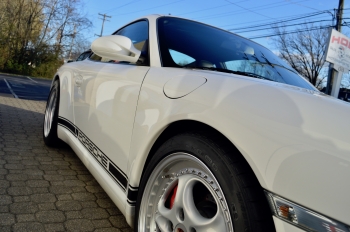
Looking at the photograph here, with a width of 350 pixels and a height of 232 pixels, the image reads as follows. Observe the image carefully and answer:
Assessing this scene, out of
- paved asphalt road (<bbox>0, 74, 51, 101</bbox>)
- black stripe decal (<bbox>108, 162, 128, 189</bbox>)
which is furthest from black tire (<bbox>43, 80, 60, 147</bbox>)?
paved asphalt road (<bbox>0, 74, 51, 101</bbox>)

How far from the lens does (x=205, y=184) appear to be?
1.22 meters

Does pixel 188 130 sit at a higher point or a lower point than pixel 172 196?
higher

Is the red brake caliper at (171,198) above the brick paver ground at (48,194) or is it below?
above

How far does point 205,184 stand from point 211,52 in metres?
1.13

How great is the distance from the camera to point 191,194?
1.33m

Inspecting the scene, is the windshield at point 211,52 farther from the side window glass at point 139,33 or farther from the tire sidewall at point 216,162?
the tire sidewall at point 216,162

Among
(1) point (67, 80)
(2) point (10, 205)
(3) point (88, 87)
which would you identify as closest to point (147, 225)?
(2) point (10, 205)

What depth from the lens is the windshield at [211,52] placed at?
76.8 inches

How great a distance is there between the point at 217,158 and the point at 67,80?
256 centimetres

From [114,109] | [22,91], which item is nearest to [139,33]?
[114,109]

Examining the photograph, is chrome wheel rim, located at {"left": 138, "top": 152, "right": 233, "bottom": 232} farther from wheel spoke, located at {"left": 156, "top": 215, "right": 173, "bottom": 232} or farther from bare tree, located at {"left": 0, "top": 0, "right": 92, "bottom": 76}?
bare tree, located at {"left": 0, "top": 0, "right": 92, "bottom": 76}

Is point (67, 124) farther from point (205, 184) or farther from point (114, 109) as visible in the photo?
point (205, 184)

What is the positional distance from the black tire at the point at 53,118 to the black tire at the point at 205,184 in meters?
2.25

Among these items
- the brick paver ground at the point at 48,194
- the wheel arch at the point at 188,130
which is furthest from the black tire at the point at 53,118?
the wheel arch at the point at 188,130
